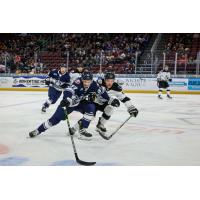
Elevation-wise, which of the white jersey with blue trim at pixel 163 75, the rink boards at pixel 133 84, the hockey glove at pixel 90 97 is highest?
the white jersey with blue trim at pixel 163 75

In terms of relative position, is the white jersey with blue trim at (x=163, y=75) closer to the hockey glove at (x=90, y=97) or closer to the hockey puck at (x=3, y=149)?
the hockey glove at (x=90, y=97)

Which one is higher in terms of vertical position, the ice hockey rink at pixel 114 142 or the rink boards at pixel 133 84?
the rink boards at pixel 133 84

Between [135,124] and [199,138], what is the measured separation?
0.82 metres

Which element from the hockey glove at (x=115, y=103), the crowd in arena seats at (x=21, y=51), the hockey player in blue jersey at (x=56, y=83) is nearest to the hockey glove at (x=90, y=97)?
the hockey glove at (x=115, y=103)

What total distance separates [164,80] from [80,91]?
329 centimetres

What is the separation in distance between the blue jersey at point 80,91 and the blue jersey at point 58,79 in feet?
4.80

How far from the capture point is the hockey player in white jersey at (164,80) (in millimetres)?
6047

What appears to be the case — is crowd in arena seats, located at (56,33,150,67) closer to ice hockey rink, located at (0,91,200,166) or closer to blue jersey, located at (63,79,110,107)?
ice hockey rink, located at (0,91,200,166)

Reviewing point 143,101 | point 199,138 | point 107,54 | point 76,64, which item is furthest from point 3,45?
point 199,138

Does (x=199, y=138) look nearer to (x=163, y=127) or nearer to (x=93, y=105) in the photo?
(x=163, y=127)

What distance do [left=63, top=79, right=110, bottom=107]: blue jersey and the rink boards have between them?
2.41m

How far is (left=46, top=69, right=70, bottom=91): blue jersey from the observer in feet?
15.1

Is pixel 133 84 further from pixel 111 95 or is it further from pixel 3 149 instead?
pixel 3 149

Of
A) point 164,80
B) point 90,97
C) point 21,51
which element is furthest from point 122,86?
point 90,97
